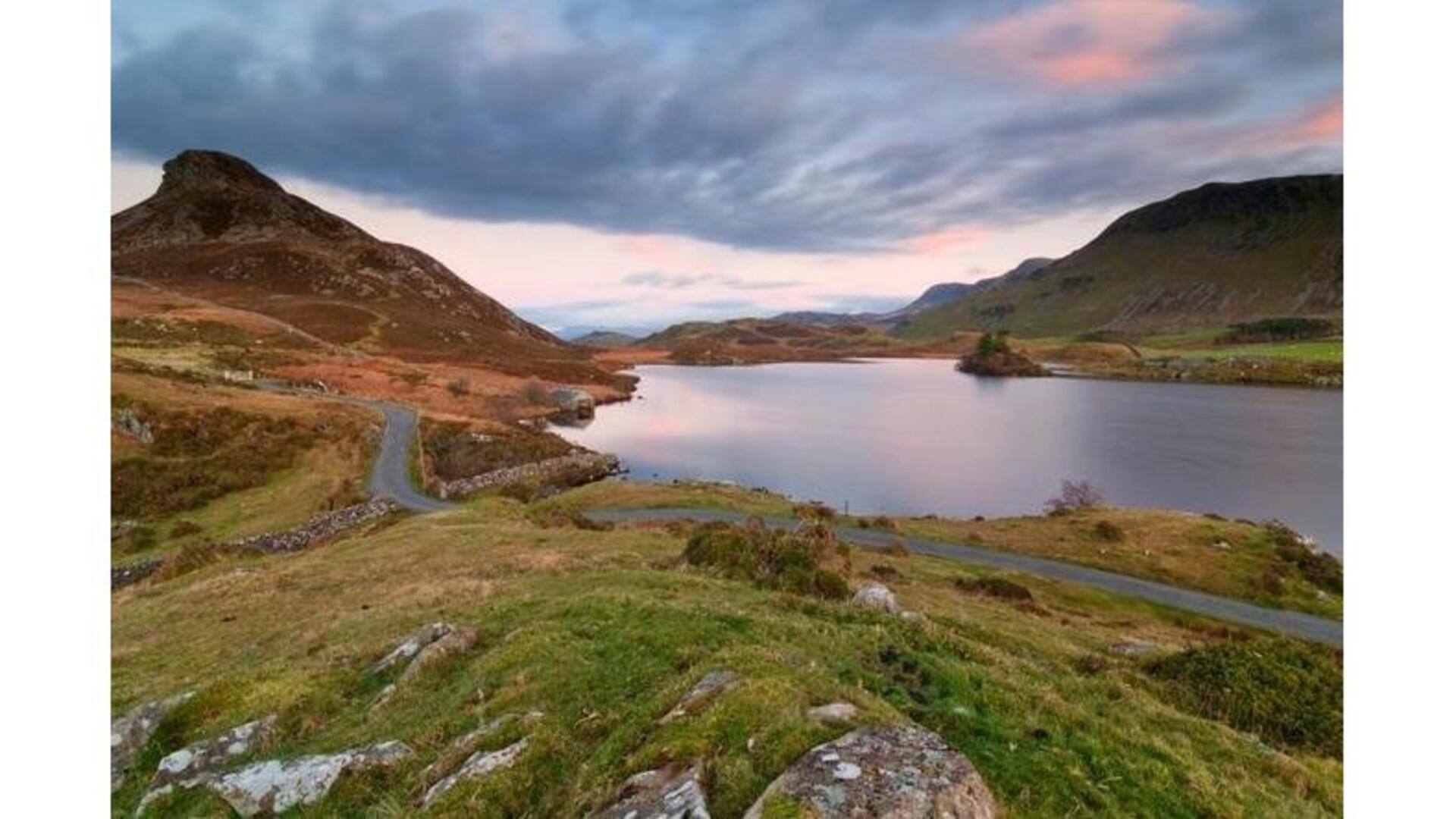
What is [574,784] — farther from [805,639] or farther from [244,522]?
[244,522]

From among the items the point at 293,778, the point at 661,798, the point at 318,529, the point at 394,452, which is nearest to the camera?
the point at 661,798

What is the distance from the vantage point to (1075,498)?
75.4 metres

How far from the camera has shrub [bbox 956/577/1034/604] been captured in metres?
39.7

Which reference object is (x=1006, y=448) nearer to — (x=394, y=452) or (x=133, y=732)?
(x=394, y=452)

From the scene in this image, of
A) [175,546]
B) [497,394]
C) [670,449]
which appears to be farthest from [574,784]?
[497,394]

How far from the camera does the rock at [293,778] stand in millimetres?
11406

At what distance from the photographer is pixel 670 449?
352ft

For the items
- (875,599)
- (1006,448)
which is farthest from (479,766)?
(1006,448)

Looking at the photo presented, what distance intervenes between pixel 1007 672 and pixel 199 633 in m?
30.1

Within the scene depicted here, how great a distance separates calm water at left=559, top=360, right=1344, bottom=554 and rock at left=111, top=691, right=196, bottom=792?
66355 millimetres

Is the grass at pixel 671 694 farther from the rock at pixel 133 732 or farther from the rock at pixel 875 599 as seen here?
the rock at pixel 875 599

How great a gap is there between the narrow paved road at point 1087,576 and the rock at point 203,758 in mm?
38125

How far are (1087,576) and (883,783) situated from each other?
164ft
